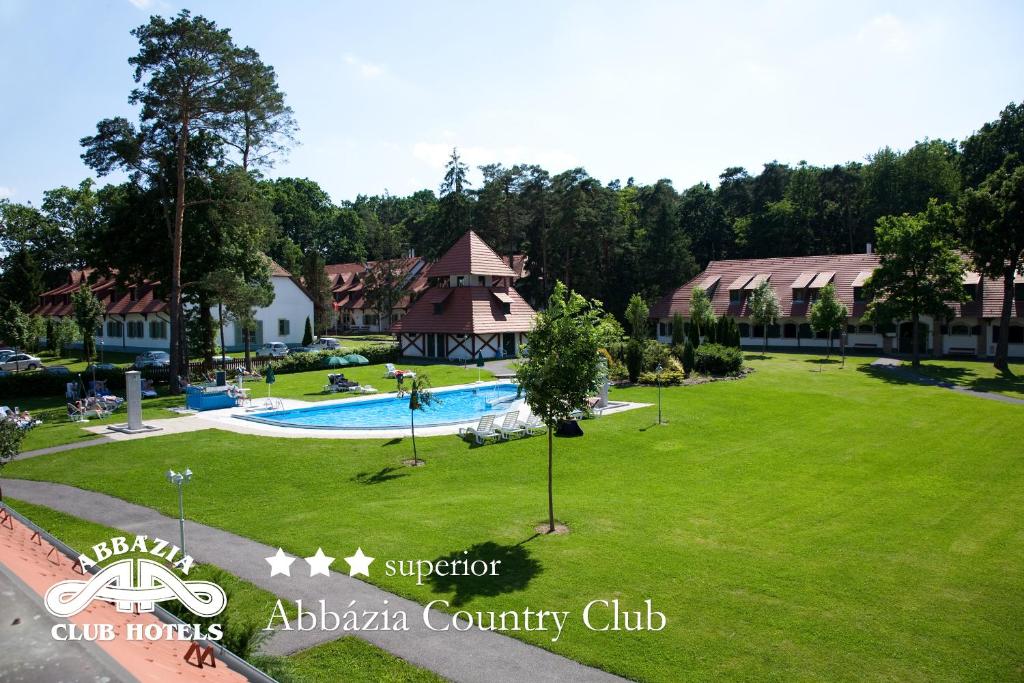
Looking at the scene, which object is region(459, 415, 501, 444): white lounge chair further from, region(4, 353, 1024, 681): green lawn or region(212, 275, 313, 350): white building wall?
region(212, 275, 313, 350): white building wall

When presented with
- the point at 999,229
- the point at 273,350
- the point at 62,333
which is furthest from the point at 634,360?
the point at 62,333

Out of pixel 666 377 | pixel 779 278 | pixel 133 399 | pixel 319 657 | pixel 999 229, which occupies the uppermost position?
pixel 999 229

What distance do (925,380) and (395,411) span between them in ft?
A: 93.0

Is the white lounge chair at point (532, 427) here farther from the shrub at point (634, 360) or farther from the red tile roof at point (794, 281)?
the red tile roof at point (794, 281)

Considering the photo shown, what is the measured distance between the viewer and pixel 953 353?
45000 millimetres

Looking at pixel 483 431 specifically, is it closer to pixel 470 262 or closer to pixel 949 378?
pixel 470 262

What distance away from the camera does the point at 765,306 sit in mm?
47906

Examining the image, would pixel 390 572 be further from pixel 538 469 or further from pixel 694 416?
pixel 694 416

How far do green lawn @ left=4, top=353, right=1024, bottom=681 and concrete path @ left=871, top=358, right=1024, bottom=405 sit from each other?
5.18 m

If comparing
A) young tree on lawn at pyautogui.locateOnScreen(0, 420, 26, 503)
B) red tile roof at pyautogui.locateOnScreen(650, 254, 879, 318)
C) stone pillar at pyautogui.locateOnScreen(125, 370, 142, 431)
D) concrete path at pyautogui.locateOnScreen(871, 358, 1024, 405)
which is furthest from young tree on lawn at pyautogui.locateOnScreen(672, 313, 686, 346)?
young tree on lawn at pyautogui.locateOnScreen(0, 420, 26, 503)

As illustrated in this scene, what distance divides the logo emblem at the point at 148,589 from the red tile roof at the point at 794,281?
156 ft

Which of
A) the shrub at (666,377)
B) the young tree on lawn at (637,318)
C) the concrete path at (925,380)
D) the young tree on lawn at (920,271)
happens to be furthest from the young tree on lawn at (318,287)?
the concrete path at (925,380)

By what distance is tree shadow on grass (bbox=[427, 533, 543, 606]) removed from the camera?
1016 cm

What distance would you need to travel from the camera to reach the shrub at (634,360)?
33.4 meters
